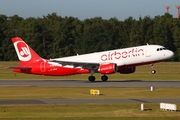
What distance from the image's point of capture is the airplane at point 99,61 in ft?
205

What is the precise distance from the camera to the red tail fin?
66.1 m

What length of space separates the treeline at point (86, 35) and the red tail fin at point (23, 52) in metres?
81.3

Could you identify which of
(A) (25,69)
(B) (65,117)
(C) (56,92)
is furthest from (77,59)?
(B) (65,117)

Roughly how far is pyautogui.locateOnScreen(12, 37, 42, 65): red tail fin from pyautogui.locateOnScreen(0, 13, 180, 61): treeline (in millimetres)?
81329

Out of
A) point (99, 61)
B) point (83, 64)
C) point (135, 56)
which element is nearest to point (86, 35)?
point (99, 61)

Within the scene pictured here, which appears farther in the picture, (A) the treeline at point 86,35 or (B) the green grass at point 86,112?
(A) the treeline at point 86,35

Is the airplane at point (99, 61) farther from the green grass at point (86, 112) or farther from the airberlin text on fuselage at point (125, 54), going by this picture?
the green grass at point (86, 112)

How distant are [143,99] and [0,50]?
113609 mm

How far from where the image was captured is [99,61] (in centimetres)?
6406

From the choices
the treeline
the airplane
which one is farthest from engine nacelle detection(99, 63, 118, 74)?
the treeline

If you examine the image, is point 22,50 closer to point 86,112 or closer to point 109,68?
point 109,68

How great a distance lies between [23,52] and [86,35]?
8808cm

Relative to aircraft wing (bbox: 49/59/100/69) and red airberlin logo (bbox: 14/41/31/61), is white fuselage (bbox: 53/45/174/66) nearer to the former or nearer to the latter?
aircraft wing (bbox: 49/59/100/69)

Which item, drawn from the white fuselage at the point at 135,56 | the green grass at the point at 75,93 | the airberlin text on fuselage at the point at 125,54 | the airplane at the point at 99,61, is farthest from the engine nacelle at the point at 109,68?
the green grass at the point at 75,93
